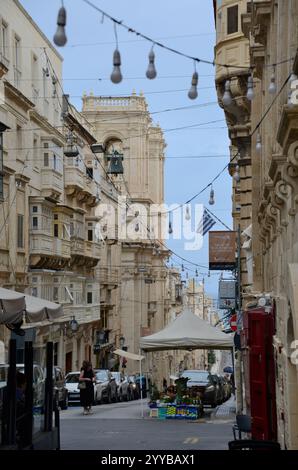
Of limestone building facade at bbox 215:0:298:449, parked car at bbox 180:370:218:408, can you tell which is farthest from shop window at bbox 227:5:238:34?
parked car at bbox 180:370:218:408

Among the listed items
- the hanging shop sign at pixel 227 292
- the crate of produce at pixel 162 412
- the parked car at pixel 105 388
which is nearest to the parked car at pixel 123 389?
the parked car at pixel 105 388

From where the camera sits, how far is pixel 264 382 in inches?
582

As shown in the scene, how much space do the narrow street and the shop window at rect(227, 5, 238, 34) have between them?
10.5 metres

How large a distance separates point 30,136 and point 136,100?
33.1m

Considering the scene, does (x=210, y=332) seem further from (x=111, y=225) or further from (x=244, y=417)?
(x=111, y=225)

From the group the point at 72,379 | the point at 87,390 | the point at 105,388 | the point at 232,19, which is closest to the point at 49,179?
the point at 72,379

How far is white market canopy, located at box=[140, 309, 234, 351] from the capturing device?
24844mm

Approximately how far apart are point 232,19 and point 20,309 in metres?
16.5

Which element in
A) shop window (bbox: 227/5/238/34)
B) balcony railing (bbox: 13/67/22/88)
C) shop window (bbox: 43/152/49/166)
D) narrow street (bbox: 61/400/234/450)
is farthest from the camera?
shop window (bbox: 43/152/49/166)

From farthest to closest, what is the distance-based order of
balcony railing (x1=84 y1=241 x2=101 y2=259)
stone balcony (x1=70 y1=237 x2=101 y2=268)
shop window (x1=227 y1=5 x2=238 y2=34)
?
balcony railing (x1=84 y1=241 x2=101 y2=259) < stone balcony (x1=70 y1=237 x2=101 y2=268) < shop window (x1=227 y1=5 x2=238 y2=34)

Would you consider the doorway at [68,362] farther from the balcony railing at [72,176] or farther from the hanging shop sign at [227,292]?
the hanging shop sign at [227,292]

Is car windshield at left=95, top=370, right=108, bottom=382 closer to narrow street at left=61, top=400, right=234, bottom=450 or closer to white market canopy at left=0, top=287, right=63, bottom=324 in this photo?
narrow street at left=61, top=400, right=234, bottom=450
